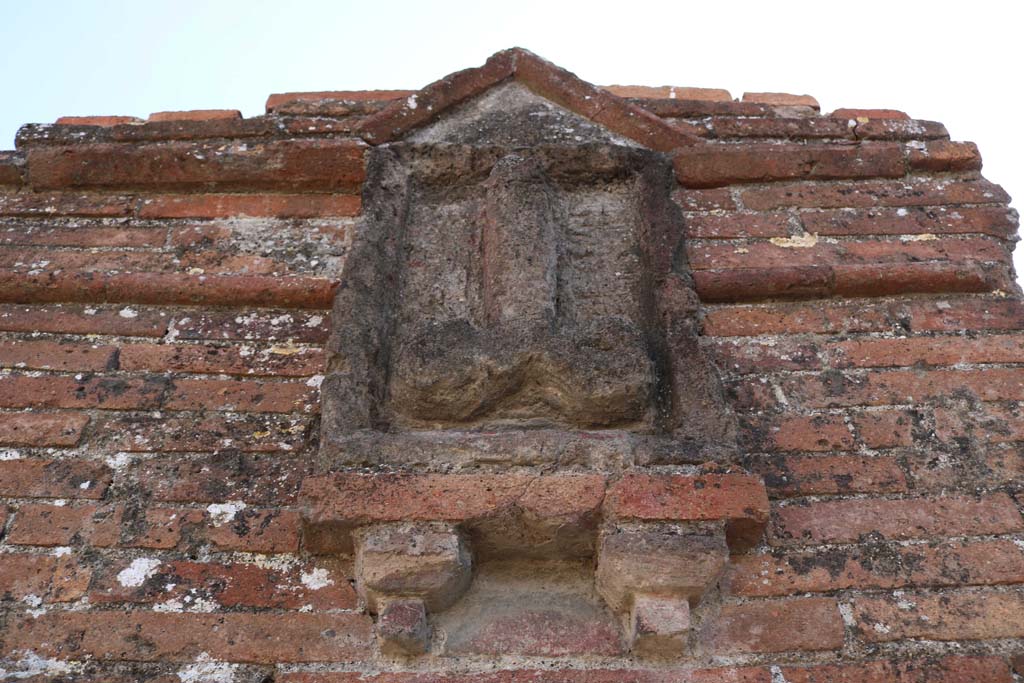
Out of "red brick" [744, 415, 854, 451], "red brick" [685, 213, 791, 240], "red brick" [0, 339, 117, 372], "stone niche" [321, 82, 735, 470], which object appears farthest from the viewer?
"red brick" [685, 213, 791, 240]

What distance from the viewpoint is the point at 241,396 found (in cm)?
196

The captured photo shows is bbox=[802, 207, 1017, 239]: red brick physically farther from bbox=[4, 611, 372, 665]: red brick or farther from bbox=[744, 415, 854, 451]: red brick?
bbox=[4, 611, 372, 665]: red brick

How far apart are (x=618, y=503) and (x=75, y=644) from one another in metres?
0.98

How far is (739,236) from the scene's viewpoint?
7.52 feet

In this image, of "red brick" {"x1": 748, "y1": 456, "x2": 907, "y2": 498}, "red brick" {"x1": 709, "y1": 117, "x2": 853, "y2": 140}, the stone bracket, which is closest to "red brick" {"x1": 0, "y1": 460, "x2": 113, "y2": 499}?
the stone bracket

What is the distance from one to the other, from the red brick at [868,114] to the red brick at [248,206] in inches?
57.4

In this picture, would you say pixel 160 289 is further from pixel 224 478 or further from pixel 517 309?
pixel 517 309

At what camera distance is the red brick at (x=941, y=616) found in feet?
5.23

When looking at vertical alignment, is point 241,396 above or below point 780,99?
below

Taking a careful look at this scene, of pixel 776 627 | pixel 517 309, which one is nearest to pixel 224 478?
pixel 517 309

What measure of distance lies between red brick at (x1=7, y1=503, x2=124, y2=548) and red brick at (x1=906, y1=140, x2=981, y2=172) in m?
2.13

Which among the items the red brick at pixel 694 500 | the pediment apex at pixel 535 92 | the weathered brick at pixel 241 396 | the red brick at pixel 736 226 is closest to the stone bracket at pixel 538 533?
the red brick at pixel 694 500

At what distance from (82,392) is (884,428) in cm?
171

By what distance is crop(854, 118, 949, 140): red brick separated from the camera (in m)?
2.53
